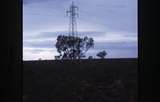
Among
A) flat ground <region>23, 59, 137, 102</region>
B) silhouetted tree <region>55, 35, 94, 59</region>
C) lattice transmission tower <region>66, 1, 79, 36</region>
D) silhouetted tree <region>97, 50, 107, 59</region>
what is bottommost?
flat ground <region>23, 59, 137, 102</region>

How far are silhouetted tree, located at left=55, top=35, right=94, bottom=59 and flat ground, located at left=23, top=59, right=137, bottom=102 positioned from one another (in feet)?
0.10

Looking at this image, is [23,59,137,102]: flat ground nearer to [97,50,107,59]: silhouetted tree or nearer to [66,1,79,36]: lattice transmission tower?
[97,50,107,59]: silhouetted tree

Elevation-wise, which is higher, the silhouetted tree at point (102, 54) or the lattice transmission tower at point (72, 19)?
the lattice transmission tower at point (72, 19)

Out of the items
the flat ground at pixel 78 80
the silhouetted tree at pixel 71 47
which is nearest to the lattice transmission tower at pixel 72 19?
the silhouetted tree at pixel 71 47

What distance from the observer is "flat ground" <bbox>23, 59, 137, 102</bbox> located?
1.36 metres

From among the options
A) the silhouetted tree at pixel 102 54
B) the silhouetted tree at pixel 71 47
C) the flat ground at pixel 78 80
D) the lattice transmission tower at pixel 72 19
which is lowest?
the flat ground at pixel 78 80

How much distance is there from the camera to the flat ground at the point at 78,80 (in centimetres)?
136

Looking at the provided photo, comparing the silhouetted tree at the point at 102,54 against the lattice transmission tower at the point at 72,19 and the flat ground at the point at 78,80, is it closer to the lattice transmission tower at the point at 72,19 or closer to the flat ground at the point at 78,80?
the flat ground at the point at 78,80

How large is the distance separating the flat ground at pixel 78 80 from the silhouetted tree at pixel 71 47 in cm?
3

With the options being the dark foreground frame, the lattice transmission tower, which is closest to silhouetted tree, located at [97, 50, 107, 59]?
the lattice transmission tower

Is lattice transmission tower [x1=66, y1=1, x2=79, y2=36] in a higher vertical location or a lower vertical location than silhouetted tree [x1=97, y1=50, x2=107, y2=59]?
higher

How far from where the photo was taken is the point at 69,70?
4.73ft
